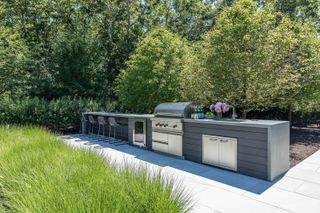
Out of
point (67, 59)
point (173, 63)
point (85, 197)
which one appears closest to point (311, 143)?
point (173, 63)

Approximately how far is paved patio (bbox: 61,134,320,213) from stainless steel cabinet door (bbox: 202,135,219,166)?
174mm

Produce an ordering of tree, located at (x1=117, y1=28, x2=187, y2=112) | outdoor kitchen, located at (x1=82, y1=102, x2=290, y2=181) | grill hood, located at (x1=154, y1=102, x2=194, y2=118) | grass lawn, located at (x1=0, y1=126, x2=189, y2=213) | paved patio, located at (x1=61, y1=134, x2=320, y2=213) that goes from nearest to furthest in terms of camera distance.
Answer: grass lawn, located at (x1=0, y1=126, x2=189, y2=213) → paved patio, located at (x1=61, y1=134, x2=320, y2=213) → outdoor kitchen, located at (x1=82, y1=102, x2=290, y2=181) → grill hood, located at (x1=154, y1=102, x2=194, y2=118) → tree, located at (x1=117, y1=28, x2=187, y2=112)

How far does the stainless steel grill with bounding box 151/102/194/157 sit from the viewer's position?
570 cm

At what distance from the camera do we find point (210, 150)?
16.7 feet

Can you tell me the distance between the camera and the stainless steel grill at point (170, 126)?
5699mm

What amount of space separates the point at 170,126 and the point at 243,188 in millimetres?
2474

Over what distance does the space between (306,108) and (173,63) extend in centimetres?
604

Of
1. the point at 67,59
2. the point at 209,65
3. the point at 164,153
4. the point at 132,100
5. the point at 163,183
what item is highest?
the point at 67,59

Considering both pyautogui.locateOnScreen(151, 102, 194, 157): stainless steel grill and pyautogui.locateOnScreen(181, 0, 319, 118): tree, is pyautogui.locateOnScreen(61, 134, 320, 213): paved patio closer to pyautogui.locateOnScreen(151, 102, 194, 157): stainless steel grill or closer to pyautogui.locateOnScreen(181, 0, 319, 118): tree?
pyautogui.locateOnScreen(151, 102, 194, 157): stainless steel grill

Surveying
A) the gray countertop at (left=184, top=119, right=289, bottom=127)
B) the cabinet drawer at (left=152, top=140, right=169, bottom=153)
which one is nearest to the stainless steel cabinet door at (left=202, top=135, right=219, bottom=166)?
the gray countertop at (left=184, top=119, right=289, bottom=127)

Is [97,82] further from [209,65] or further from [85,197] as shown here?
[85,197]

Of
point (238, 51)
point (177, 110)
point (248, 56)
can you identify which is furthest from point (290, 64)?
point (177, 110)

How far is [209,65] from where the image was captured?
23.7 feet

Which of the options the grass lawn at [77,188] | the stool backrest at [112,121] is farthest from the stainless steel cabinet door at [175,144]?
the grass lawn at [77,188]
